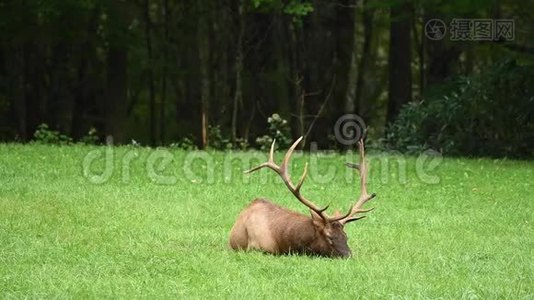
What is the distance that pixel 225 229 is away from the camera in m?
13.8

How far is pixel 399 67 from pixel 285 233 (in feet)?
59.4

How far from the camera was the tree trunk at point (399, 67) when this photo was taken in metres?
29.1

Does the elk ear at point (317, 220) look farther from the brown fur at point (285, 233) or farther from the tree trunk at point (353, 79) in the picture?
the tree trunk at point (353, 79)

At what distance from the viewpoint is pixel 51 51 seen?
3572 cm

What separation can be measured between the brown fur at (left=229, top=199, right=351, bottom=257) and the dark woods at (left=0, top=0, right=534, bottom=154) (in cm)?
1541

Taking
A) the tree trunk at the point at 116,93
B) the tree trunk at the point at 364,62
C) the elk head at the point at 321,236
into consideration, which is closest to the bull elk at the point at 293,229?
the elk head at the point at 321,236

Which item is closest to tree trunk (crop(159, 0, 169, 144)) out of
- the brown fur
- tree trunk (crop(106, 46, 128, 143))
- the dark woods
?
the dark woods

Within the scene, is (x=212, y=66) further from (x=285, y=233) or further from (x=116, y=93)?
(x=285, y=233)

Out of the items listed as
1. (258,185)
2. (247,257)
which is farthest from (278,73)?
(247,257)

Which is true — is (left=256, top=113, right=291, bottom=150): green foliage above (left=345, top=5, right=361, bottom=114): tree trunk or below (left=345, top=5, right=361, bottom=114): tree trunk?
below

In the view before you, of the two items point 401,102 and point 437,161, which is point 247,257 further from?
point 401,102

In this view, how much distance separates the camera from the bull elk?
11.3 m

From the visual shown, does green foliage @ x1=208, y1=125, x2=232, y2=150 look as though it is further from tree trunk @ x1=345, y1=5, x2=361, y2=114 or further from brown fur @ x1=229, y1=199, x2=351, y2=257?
brown fur @ x1=229, y1=199, x2=351, y2=257

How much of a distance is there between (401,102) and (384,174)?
10.5m
